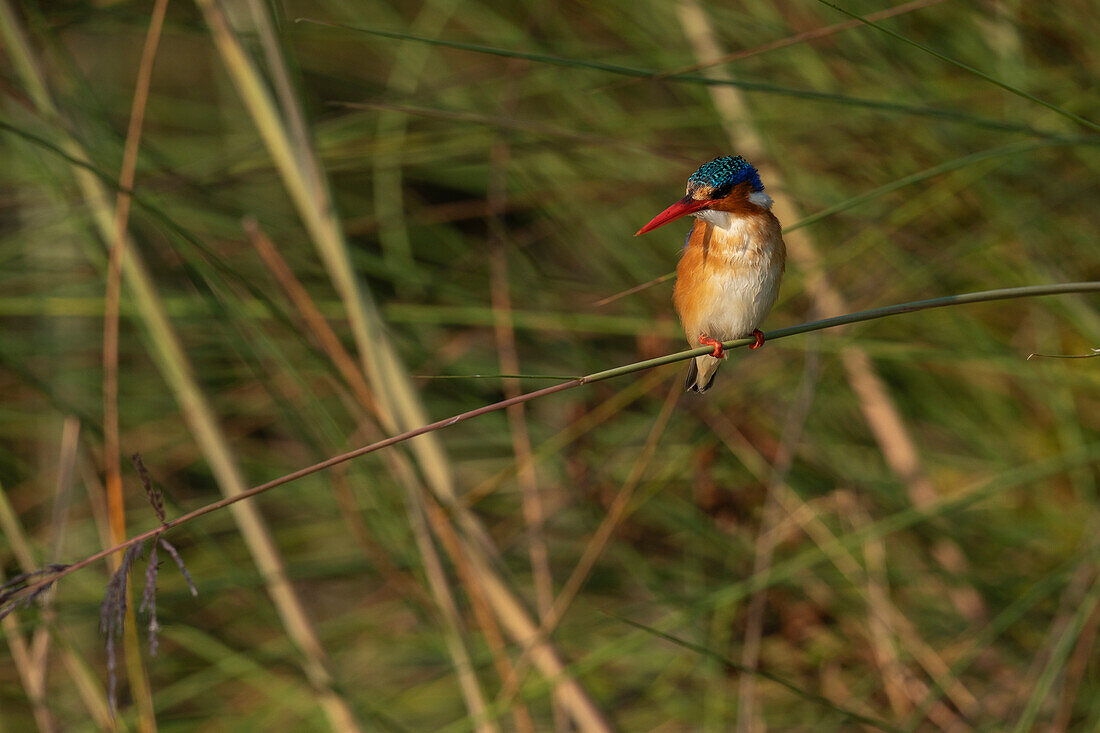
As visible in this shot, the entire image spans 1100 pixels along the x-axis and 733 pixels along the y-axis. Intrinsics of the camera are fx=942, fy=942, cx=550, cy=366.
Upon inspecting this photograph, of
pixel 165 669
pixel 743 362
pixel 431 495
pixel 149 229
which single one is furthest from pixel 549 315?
pixel 165 669

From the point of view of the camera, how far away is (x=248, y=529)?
1590mm

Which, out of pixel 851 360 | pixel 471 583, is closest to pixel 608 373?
pixel 471 583

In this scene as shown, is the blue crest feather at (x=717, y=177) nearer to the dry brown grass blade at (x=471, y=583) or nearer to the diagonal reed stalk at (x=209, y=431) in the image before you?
the dry brown grass blade at (x=471, y=583)

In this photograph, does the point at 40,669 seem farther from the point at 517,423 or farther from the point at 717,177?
the point at 717,177

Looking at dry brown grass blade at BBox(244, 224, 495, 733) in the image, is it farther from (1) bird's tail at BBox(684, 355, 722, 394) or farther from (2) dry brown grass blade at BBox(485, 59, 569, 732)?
(1) bird's tail at BBox(684, 355, 722, 394)

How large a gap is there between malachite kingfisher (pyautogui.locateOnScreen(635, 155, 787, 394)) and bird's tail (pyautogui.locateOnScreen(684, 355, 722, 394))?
10cm

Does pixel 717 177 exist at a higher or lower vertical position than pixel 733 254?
higher

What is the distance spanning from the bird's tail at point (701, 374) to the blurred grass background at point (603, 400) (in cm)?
10

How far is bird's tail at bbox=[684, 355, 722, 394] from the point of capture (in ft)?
5.42

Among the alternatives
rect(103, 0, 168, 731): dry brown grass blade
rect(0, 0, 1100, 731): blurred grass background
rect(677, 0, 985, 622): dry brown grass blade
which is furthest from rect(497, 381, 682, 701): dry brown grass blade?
rect(677, 0, 985, 622): dry brown grass blade

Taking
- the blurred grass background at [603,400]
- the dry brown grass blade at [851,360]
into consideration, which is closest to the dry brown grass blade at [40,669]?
the blurred grass background at [603,400]

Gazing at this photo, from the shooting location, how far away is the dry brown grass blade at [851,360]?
2109mm

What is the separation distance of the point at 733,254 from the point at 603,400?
74 centimetres

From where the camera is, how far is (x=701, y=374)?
171cm
